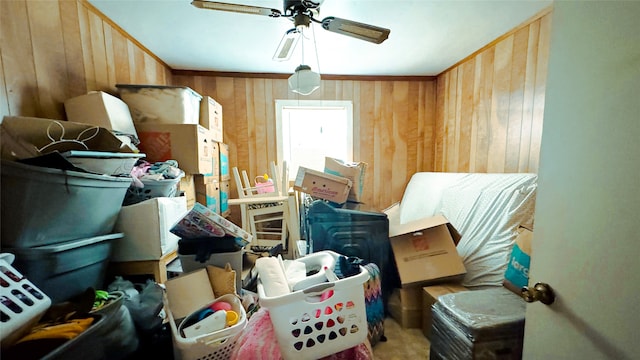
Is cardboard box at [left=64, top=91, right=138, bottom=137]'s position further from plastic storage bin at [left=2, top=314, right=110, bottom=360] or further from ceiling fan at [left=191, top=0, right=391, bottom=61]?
plastic storage bin at [left=2, top=314, right=110, bottom=360]

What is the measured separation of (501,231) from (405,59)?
75.6 inches

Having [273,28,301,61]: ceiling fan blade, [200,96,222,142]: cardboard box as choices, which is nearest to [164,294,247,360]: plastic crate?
[273,28,301,61]: ceiling fan blade

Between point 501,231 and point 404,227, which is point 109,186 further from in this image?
point 501,231

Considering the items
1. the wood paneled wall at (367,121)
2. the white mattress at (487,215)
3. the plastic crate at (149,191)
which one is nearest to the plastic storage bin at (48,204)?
the plastic crate at (149,191)

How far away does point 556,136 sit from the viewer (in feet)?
1.94

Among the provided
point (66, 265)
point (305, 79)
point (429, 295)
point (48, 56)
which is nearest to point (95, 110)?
point (48, 56)

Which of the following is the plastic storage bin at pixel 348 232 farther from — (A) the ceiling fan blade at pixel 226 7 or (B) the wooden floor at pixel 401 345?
(A) the ceiling fan blade at pixel 226 7

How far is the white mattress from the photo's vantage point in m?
1.49

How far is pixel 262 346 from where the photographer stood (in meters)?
0.82

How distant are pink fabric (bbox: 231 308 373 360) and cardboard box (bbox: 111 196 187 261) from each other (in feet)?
2.48

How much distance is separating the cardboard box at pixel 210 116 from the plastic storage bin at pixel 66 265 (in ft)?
5.01

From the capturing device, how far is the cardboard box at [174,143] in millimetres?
1918

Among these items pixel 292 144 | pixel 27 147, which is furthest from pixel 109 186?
pixel 292 144

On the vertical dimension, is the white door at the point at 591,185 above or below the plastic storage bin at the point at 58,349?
above
